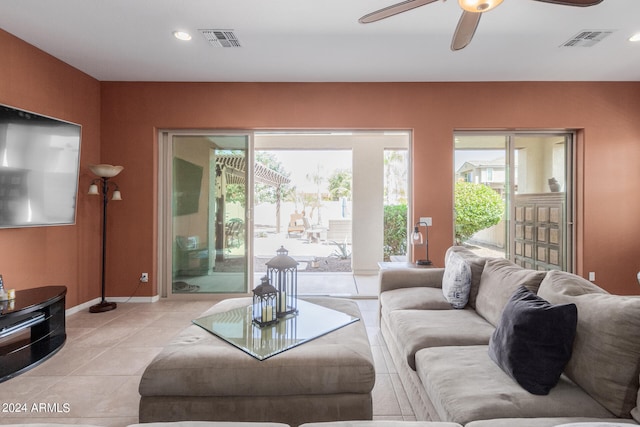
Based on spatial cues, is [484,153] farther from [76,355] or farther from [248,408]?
[76,355]

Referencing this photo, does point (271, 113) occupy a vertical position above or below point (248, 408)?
above

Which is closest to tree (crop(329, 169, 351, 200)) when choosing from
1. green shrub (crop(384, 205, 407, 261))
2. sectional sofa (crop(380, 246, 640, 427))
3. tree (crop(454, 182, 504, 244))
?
Answer: green shrub (crop(384, 205, 407, 261))

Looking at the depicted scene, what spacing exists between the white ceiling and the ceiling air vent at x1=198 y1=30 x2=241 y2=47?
7 cm

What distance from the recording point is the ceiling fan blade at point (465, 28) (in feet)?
6.41

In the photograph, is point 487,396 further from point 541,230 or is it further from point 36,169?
point 36,169

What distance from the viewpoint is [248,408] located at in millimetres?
1517

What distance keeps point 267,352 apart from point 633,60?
4.76 meters

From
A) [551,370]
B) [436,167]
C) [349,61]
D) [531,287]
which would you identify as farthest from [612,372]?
[349,61]

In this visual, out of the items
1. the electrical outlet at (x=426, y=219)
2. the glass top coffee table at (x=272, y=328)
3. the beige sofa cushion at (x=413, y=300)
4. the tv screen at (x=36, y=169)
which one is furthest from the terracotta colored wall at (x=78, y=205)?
the electrical outlet at (x=426, y=219)

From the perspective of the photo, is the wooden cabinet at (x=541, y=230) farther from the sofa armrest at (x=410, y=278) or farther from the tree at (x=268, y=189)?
the tree at (x=268, y=189)

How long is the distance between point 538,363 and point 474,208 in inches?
123

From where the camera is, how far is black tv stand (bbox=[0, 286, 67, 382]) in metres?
2.29

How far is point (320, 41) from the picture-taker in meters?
3.03

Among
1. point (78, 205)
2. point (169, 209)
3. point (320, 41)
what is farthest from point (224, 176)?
point (320, 41)
